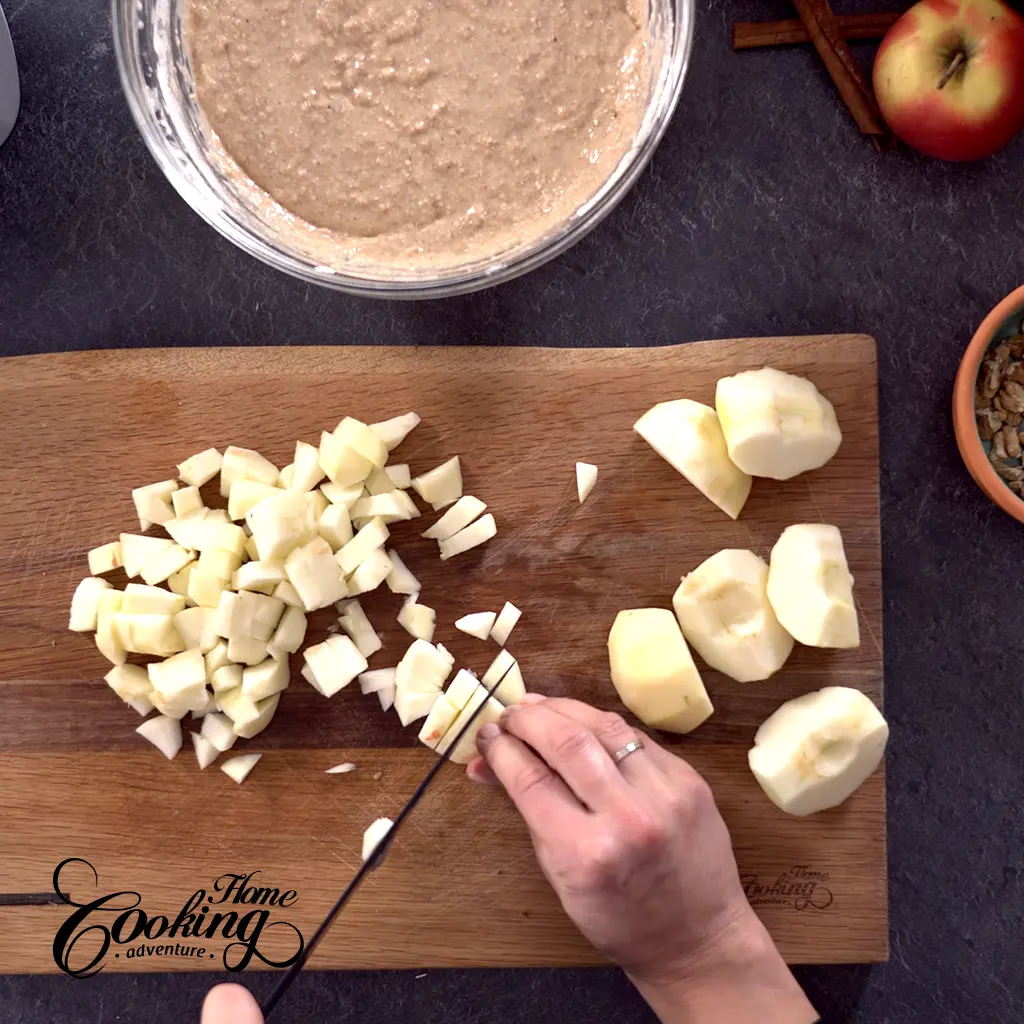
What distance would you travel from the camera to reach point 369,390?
1933mm

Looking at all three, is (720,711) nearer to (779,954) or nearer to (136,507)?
(779,954)

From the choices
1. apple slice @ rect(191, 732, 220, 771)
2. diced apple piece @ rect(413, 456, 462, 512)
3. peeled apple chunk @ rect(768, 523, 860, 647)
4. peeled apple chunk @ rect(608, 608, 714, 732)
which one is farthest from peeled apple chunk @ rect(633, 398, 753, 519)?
apple slice @ rect(191, 732, 220, 771)

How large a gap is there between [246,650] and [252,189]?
882 millimetres

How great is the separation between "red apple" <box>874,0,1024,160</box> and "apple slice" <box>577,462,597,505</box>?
0.90 metres

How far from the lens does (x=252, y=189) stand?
5.84 feet

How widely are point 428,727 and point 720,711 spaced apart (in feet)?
1.93

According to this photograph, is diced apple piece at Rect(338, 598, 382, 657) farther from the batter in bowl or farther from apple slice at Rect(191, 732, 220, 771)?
the batter in bowl

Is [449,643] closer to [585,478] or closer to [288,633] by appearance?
[288,633]

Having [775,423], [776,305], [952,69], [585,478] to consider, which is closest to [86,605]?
[585,478]

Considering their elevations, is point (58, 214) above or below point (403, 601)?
above

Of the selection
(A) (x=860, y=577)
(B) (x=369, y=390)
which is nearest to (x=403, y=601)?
(B) (x=369, y=390)

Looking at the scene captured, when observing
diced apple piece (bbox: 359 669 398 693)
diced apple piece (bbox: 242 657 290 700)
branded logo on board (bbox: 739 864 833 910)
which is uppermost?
diced apple piece (bbox: 242 657 290 700)

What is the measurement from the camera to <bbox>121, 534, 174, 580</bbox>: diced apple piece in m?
1.93

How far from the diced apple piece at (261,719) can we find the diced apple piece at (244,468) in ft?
1.40
